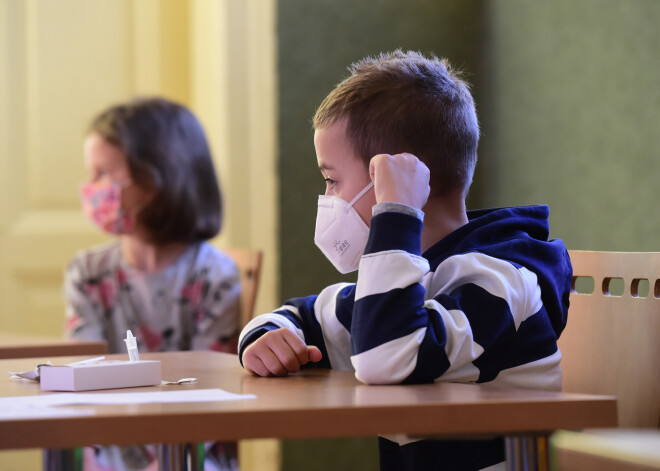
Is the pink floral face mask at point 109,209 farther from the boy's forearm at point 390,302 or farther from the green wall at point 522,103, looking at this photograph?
the boy's forearm at point 390,302

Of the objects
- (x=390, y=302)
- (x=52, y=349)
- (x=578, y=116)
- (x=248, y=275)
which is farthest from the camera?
(x=248, y=275)

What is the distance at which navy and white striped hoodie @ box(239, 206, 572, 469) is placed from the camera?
3.12ft

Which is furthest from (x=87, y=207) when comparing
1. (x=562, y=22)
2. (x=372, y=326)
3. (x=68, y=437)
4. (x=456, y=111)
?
(x=68, y=437)

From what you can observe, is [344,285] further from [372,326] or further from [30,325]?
[30,325]

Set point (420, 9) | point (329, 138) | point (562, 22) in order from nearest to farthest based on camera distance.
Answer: point (329, 138) → point (562, 22) → point (420, 9)

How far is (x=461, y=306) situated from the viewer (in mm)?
993

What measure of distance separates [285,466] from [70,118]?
1.71 meters

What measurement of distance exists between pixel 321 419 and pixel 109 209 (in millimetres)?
1817

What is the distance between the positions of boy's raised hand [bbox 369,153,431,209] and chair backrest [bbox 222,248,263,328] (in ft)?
3.56

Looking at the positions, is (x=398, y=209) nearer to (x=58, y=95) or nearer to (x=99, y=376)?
(x=99, y=376)

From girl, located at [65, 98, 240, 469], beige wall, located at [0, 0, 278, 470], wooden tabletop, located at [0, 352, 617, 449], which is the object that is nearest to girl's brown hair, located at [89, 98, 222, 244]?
girl, located at [65, 98, 240, 469]

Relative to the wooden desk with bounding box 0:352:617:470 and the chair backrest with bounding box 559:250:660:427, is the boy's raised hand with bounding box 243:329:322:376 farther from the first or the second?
the chair backrest with bounding box 559:250:660:427

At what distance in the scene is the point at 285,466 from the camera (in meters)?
2.85

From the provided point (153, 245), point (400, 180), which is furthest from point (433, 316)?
point (153, 245)
